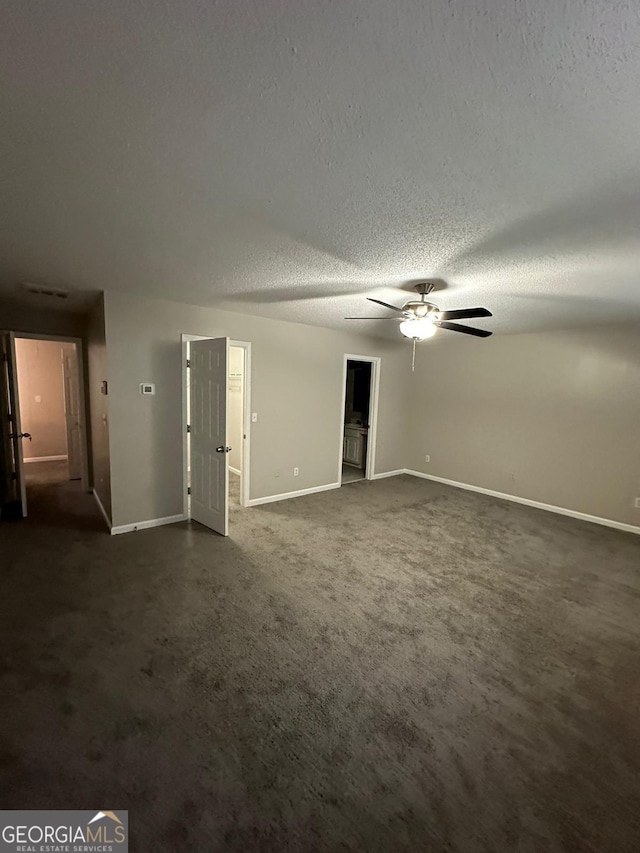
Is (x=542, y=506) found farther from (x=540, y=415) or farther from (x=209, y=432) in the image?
(x=209, y=432)

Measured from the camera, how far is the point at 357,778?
1.50 m

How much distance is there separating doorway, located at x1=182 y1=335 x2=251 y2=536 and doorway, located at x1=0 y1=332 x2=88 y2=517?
73.9 inches

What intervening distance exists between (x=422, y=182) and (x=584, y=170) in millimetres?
625

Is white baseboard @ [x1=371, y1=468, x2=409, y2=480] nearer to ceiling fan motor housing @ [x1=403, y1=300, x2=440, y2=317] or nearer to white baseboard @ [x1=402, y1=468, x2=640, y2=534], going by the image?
white baseboard @ [x1=402, y1=468, x2=640, y2=534]

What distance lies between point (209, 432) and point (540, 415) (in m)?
4.46

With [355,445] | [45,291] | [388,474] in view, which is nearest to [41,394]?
[45,291]

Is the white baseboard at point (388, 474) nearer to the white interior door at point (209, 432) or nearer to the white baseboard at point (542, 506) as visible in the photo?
the white baseboard at point (542, 506)

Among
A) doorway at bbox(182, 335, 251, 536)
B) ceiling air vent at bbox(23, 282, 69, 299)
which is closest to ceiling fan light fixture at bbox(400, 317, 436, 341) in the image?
doorway at bbox(182, 335, 251, 536)

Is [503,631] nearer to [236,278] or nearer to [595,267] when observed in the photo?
[595,267]

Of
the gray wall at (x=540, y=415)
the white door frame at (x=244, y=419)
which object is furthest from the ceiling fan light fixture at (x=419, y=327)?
the gray wall at (x=540, y=415)

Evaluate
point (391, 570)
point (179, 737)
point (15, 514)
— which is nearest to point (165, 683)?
point (179, 737)

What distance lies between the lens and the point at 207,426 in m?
3.86

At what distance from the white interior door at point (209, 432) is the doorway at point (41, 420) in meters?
1.96

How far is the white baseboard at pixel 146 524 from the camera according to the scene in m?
3.74
